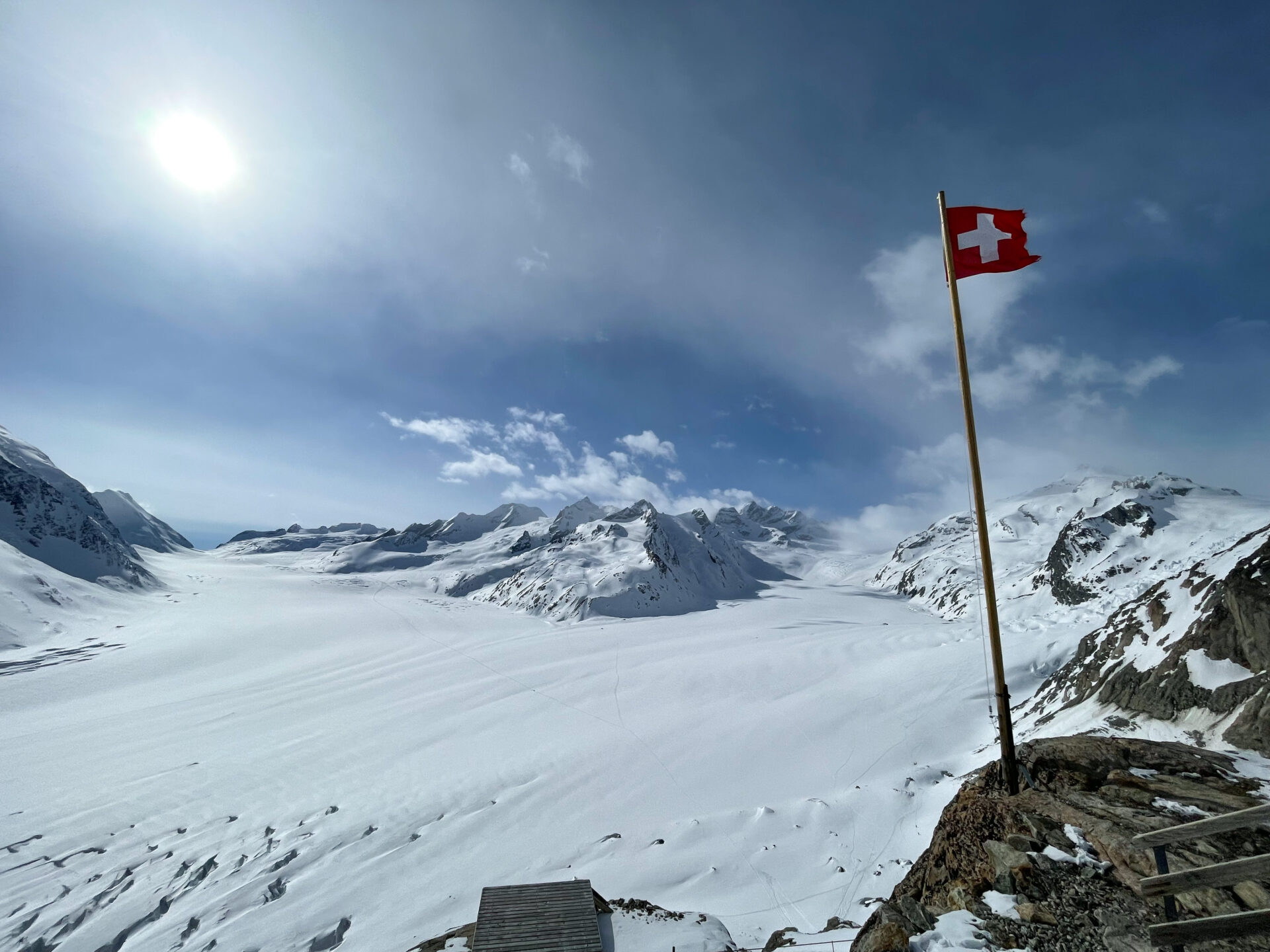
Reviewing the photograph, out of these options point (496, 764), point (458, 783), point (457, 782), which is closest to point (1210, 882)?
point (458, 783)

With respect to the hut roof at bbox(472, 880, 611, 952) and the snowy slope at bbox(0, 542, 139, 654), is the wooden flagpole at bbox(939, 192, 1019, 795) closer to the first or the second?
the hut roof at bbox(472, 880, 611, 952)

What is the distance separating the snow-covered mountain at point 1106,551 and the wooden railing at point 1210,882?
41.8 m

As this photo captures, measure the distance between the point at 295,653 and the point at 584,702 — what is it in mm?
37666

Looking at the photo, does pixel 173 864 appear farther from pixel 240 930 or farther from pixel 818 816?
pixel 818 816

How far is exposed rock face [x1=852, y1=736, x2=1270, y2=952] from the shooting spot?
6.32 metres

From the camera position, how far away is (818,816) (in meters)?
19.6

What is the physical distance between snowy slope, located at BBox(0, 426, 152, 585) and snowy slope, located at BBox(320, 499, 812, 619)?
56.0 meters

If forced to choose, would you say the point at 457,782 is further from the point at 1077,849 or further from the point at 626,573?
the point at 626,573

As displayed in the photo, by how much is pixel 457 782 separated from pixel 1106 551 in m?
78.6

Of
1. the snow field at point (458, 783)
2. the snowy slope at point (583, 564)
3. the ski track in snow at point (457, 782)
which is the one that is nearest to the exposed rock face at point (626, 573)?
the snowy slope at point (583, 564)

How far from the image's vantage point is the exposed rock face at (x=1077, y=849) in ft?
20.7

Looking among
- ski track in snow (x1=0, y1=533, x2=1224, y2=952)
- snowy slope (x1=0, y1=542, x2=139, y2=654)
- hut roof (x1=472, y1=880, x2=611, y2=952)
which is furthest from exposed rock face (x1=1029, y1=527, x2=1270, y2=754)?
snowy slope (x1=0, y1=542, x2=139, y2=654)

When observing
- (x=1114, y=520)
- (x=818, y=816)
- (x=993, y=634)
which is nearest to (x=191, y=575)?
(x=818, y=816)

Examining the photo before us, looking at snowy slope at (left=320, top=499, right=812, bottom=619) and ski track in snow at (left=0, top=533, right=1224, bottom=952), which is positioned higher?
snowy slope at (left=320, top=499, right=812, bottom=619)
